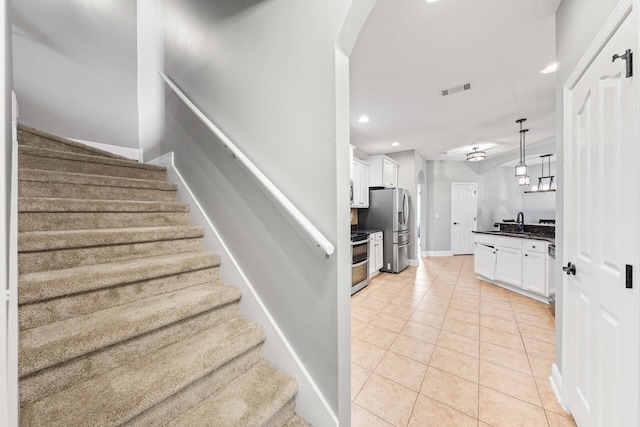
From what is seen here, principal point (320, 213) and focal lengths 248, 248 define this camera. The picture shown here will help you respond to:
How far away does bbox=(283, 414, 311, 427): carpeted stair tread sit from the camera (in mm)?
1257

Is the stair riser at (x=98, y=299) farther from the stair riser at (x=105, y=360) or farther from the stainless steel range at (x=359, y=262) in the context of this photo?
the stainless steel range at (x=359, y=262)

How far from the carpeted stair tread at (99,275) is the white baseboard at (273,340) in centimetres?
16

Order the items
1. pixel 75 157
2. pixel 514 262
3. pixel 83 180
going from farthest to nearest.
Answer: pixel 514 262
pixel 75 157
pixel 83 180

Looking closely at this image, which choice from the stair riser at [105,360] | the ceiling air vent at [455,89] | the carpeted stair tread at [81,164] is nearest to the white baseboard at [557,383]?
the stair riser at [105,360]

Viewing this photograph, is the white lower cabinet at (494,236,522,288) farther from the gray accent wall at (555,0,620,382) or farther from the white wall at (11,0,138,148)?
the white wall at (11,0,138,148)

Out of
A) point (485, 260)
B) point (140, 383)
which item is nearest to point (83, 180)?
point (140, 383)

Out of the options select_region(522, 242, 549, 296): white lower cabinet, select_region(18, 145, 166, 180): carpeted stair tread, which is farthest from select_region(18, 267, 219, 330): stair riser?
select_region(522, 242, 549, 296): white lower cabinet

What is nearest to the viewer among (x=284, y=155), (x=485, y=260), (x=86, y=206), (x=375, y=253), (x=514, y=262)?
(x=284, y=155)

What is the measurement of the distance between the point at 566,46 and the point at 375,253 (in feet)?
12.0

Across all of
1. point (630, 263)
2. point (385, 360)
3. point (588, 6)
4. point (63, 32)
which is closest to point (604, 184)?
point (630, 263)

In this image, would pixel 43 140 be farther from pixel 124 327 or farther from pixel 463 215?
pixel 463 215

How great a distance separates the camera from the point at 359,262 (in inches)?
157

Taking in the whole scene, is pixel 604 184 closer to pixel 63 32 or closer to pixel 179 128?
pixel 179 128

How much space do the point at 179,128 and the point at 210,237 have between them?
1.24 m
